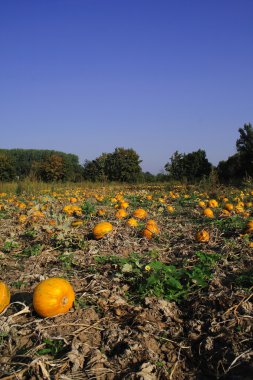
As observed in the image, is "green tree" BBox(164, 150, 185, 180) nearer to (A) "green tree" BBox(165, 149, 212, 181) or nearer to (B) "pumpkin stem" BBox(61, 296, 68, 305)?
(A) "green tree" BBox(165, 149, 212, 181)

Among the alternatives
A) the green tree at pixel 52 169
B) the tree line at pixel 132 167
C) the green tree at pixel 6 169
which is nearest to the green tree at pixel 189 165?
the tree line at pixel 132 167

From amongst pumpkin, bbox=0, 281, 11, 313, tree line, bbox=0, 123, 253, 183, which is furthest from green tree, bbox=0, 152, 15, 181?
pumpkin, bbox=0, 281, 11, 313

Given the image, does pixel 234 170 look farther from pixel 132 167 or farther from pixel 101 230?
pixel 101 230

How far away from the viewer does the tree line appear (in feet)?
97.1

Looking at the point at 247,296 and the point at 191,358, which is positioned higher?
the point at 247,296

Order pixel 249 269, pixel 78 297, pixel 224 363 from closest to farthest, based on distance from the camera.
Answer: pixel 224 363 → pixel 78 297 → pixel 249 269

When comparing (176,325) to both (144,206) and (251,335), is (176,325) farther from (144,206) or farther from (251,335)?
(144,206)

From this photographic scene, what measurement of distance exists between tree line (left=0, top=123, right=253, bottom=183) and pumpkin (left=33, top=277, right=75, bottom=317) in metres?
22.2

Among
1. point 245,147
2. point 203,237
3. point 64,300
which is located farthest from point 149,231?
point 245,147

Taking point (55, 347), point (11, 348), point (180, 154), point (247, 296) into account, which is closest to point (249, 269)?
point (247, 296)

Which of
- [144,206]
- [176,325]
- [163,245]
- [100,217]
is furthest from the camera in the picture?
[144,206]

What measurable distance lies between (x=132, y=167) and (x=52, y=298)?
3949 centimetres

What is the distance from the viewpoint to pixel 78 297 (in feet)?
10.7

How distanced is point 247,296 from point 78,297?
1491 mm
